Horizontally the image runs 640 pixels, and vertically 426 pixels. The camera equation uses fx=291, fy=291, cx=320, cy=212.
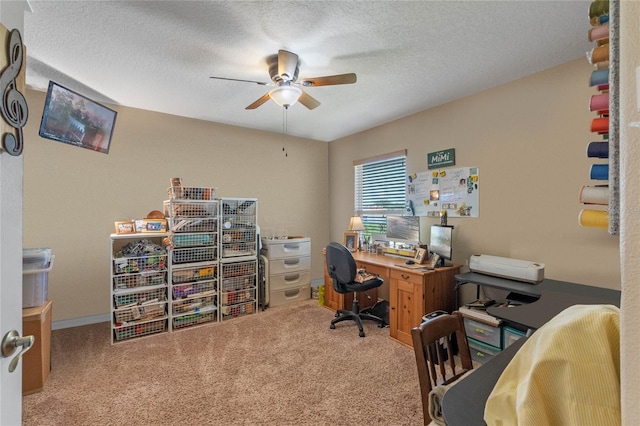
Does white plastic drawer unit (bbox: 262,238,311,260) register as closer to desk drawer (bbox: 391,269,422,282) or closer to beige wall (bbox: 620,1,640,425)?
desk drawer (bbox: 391,269,422,282)

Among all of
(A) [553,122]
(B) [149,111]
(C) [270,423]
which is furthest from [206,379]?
(A) [553,122]

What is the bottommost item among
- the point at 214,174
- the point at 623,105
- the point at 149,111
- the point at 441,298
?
the point at 441,298

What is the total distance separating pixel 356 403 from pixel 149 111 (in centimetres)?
370

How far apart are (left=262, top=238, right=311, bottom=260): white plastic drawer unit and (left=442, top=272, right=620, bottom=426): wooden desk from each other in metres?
2.12

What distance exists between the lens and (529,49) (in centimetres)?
212

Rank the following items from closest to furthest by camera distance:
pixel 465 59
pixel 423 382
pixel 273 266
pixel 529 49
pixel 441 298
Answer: pixel 423 382 < pixel 529 49 < pixel 465 59 < pixel 441 298 < pixel 273 266

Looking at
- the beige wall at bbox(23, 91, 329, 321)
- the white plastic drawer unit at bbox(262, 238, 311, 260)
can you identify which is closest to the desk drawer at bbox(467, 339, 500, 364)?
the white plastic drawer unit at bbox(262, 238, 311, 260)

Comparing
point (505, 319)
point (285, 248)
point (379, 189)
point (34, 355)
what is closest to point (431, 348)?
point (505, 319)

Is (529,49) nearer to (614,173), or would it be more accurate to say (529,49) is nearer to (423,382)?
(614,173)

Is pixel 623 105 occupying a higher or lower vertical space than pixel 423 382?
higher

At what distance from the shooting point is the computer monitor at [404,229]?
3317 millimetres

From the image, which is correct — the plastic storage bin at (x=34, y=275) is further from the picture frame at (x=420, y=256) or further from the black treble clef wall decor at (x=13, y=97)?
the picture frame at (x=420, y=256)

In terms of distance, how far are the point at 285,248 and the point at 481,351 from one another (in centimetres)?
245

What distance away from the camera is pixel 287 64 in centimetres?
221
